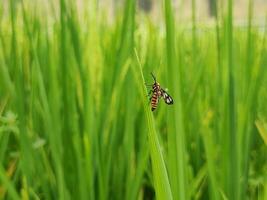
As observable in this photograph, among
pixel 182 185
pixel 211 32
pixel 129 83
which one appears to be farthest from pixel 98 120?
pixel 211 32

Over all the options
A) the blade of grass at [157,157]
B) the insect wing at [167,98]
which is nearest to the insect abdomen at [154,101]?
the insect wing at [167,98]

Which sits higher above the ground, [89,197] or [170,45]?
[170,45]

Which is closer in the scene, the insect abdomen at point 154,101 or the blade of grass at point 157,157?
the blade of grass at point 157,157

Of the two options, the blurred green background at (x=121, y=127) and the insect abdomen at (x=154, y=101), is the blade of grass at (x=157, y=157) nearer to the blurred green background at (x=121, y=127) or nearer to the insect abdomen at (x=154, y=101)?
the blurred green background at (x=121, y=127)

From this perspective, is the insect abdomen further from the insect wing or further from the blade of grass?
the blade of grass

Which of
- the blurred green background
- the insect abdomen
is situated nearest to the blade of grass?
the blurred green background

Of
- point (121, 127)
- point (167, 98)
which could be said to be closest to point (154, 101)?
point (167, 98)

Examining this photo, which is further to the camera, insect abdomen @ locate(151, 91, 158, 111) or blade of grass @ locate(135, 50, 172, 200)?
insect abdomen @ locate(151, 91, 158, 111)

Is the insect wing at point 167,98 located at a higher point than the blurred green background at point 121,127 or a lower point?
higher

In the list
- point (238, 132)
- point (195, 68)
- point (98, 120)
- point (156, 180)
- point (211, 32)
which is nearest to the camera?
point (156, 180)

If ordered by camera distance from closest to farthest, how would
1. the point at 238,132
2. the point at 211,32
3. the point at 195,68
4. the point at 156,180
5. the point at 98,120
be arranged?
the point at 156,180 < the point at 238,132 < the point at 98,120 < the point at 195,68 < the point at 211,32

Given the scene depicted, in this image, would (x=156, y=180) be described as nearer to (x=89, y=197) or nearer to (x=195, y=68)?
(x=89, y=197)
